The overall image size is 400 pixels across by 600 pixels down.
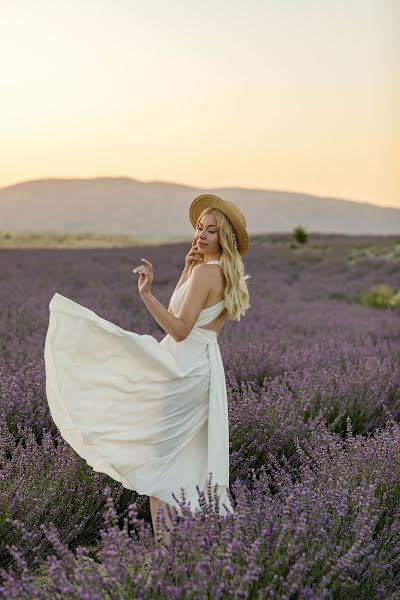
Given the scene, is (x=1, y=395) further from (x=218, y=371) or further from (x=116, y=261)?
(x=116, y=261)

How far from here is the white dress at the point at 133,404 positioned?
2.57 meters

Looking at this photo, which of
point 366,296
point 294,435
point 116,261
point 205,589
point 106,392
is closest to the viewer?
point 205,589

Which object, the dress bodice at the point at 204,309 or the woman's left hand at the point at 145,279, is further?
the dress bodice at the point at 204,309

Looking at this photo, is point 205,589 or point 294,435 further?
point 294,435

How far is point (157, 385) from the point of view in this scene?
Answer: 8.80ft

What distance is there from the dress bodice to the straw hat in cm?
18

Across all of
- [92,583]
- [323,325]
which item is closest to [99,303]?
[323,325]

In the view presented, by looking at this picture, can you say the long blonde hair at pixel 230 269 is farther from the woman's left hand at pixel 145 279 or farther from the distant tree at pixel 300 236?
the distant tree at pixel 300 236

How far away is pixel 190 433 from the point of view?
108 inches

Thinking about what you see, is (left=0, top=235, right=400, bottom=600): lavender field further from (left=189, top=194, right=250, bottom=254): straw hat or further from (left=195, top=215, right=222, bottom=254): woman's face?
(left=189, top=194, right=250, bottom=254): straw hat

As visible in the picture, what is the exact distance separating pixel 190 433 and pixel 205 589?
3.41 feet

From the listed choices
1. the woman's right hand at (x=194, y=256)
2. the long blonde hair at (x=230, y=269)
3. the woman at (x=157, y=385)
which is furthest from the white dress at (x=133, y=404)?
the woman's right hand at (x=194, y=256)

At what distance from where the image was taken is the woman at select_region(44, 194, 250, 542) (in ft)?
8.45

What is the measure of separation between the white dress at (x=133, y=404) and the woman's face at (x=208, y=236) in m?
0.43
